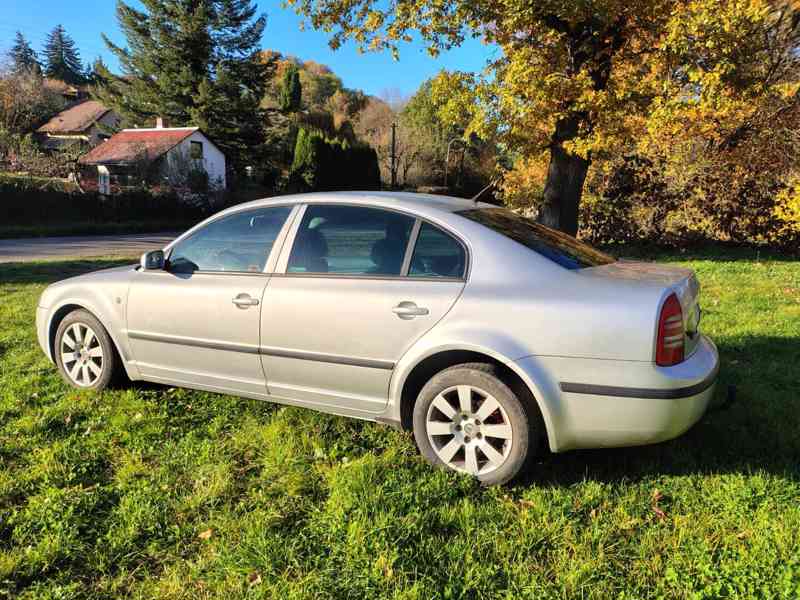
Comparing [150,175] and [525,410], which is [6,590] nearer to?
[525,410]

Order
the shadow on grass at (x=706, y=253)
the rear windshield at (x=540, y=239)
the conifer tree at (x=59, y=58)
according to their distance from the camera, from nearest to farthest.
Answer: the rear windshield at (x=540, y=239) < the shadow on grass at (x=706, y=253) < the conifer tree at (x=59, y=58)

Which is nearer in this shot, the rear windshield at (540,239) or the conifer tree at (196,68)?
the rear windshield at (540,239)

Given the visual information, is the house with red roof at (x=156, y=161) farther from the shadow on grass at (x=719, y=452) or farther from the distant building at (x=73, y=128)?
the shadow on grass at (x=719, y=452)

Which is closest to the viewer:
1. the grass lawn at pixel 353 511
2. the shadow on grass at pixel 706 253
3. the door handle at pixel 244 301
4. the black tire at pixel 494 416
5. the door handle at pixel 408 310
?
the grass lawn at pixel 353 511

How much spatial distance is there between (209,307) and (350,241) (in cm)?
104

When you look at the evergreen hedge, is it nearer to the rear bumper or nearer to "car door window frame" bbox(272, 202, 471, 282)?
"car door window frame" bbox(272, 202, 471, 282)

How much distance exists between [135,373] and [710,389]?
374 centimetres

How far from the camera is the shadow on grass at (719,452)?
3.14 meters

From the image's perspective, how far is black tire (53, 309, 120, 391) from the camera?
4.27 metres

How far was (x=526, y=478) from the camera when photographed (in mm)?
3098

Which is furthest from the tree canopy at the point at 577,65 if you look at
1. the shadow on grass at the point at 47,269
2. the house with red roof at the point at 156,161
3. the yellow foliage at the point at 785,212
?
the house with red roof at the point at 156,161

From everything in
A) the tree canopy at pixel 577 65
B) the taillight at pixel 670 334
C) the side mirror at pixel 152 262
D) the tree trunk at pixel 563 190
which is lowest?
the taillight at pixel 670 334

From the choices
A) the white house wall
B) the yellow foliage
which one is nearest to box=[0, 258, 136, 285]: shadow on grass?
the yellow foliage

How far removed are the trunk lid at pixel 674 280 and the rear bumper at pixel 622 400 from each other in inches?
Result: 8.0
